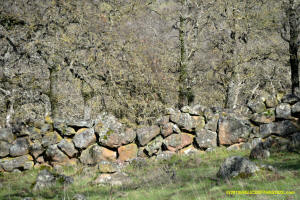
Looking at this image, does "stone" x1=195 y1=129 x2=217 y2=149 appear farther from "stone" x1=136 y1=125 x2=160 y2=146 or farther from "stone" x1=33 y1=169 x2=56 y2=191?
"stone" x1=33 y1=169 x2=56 y2=191

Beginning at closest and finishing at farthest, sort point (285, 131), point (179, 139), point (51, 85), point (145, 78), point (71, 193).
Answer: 1. point (71, 193)
2. point (285, 131)
3. point (179, 139)
4. point (145, 78)
5. point (51, 85)

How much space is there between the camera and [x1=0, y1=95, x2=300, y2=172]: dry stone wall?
391 inches

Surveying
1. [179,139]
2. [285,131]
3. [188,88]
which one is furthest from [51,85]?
[285,131]

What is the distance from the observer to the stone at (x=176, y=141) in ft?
33.6

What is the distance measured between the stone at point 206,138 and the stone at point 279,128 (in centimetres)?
165

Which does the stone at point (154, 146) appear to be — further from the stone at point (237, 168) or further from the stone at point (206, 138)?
the stone at point (237, 168)

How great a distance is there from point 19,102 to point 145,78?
7.12m

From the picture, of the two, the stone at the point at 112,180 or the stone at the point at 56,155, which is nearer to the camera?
the stone at the point at 112,180

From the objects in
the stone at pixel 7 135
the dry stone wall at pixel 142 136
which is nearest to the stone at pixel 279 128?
the dry stone wall at pixel 142 136

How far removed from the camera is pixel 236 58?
1515 cm

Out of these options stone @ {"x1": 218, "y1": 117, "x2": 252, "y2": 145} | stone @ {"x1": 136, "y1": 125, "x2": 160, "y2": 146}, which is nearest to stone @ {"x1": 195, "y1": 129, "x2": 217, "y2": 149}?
stone @ {"x1": 218, "y1": 117, "x2": 252, "y2": 145}

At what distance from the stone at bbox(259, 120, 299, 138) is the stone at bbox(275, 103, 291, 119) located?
0.93 feet

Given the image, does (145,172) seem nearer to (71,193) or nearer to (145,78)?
(71,193)

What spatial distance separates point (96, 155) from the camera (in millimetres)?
10070
